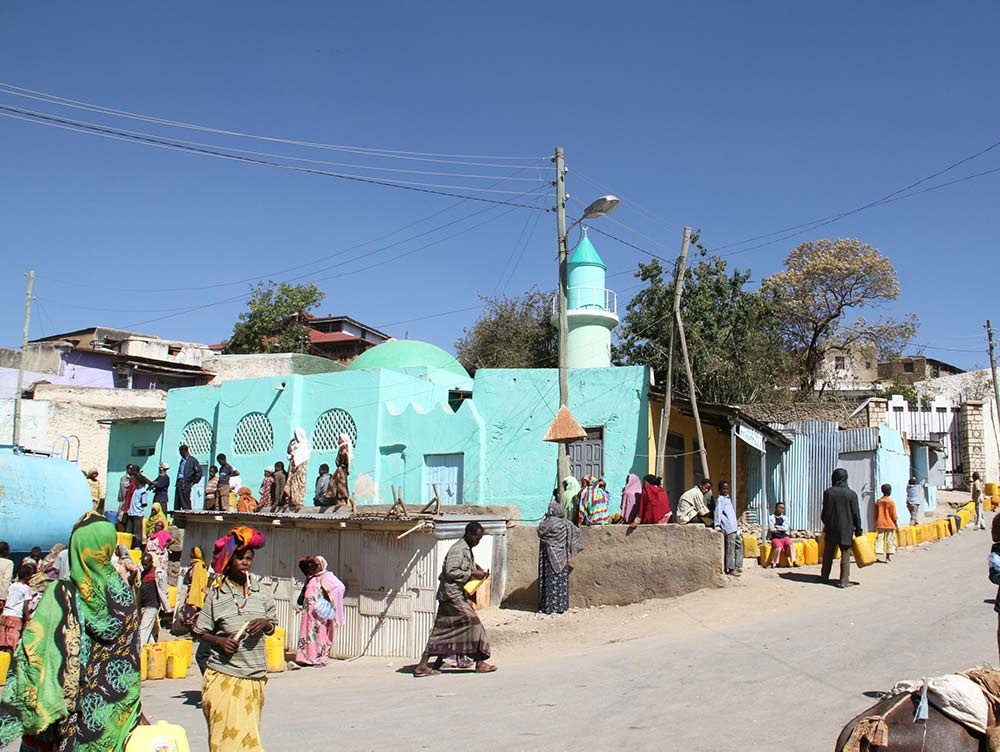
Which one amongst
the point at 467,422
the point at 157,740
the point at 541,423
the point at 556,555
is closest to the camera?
the point at 157,740

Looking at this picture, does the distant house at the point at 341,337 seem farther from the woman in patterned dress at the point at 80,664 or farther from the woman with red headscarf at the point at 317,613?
the woman in patterned dress at the point at 80,664

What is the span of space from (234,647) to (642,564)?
8.22 m

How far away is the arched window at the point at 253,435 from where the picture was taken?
78.9 ft

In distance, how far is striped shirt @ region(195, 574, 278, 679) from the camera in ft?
16.8

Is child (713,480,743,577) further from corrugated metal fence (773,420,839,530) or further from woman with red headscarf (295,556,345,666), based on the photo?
corrugated metal fence (773,420,839,530)

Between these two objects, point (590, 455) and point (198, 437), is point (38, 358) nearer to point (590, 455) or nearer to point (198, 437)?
point (198, 437)

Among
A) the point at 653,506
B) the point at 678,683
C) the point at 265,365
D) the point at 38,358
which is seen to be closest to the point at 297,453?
the point at 653,506

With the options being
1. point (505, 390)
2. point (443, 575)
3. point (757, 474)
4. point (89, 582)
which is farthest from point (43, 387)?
point (89, 582)

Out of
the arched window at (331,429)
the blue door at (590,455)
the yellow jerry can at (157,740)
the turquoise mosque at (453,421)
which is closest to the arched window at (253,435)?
the turquoise mosque at (453,421)

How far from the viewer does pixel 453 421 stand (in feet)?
69.3

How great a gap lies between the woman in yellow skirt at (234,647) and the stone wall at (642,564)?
785 cm

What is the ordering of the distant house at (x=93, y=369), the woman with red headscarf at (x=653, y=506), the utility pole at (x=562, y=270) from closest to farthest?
1. the woman with red headscarf at (x=653, y=506)
2. the utility pole at (x=562, y=270)
3. the distant house at (x=93, y=369)

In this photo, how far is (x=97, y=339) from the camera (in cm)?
4391

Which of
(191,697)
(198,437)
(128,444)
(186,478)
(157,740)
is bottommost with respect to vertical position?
(191,697)
